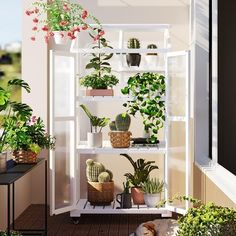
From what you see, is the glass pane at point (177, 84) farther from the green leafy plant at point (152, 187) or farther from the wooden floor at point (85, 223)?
the wooden floor at point (85, 223)

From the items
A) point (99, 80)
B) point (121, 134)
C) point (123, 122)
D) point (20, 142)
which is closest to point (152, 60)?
point (99, 80)

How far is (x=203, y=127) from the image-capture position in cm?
623

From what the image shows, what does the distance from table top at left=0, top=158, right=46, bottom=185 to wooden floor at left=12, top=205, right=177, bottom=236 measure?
38.4 inches

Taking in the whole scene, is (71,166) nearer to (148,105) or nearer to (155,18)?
(148,105)

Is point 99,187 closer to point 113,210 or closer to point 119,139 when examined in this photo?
point 113,210

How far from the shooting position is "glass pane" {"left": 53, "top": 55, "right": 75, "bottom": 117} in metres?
5.90

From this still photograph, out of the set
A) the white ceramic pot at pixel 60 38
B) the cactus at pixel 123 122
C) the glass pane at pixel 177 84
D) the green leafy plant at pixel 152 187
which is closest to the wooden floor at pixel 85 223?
the green leafy plant at pixel 152 187

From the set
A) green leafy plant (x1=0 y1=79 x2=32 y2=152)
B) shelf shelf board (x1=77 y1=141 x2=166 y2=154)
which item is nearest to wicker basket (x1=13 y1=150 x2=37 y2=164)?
green leafy plant (x1=0 y1=79 x2=32 y2=152)

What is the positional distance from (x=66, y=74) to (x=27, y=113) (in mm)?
1447

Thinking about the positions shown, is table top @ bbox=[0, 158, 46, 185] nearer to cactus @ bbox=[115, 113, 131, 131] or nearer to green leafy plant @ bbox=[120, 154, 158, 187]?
cactus @ bbox=[115, 113, 131, 131]

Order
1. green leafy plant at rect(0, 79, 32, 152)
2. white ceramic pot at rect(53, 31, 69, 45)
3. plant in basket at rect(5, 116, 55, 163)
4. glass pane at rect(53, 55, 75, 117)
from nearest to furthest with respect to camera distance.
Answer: green leafy plant at rect(0, 79, 32, 152) → plant in basket at rect(5, 116, 55, 163) → glass pane at rect(53, 55, 75, 117) → white ceramic pot at rect(53, 31, 69, 45)

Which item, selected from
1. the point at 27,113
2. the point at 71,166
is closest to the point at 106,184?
the point at 71,166

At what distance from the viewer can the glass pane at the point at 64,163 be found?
5.96 metres

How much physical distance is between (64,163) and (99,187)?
41cm
